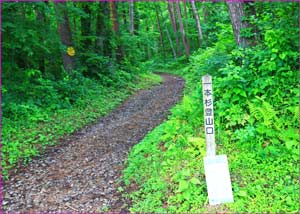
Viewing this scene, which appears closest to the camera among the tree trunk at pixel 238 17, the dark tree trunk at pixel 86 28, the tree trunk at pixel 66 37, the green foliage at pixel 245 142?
the green foliage at pixel 245 142

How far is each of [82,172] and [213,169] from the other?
2.98m

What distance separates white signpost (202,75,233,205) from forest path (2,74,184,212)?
1526 millimetres

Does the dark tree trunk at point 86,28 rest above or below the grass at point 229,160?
above

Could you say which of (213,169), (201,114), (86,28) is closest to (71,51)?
(86,28)

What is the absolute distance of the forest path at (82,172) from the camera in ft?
17.9

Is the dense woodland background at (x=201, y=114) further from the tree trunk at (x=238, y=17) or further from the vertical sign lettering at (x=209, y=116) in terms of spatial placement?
the vertical sign lettering at (x=209, y=116)

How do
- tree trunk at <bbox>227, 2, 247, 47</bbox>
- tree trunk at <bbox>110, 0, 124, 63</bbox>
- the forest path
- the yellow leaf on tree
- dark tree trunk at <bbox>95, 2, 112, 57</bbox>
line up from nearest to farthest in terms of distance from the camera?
1. the forest path
2. tree trunk at <bbox>227, 2, 247, 47</bbox>
3. the yellow leaf on tree
4. dark tree trunk at <bbox>95, 2, 112, 57</bbox>
5. tree trunk at <bbox>110, 0, 124, 63</bbox>

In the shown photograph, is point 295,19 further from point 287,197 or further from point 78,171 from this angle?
point 78,171

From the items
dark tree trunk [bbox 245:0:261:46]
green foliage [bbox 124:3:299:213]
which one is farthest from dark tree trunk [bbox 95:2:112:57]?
green foliage [bbox 124:3:299:213]

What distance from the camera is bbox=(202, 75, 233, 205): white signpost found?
482 cm

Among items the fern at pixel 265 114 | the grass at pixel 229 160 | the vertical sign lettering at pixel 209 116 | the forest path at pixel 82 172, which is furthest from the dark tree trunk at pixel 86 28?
the vertical sign lettering at pixel 209 116

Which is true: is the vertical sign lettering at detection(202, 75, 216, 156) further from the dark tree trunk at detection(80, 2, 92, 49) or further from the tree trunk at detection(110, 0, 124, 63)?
the tree trunk at detection(110, 0, 124, 63)

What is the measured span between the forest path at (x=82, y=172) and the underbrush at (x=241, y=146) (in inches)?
16.9

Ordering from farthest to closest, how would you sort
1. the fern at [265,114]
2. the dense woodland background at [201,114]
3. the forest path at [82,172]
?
the fern at [265,114] → the forest path at [82,172] → the dense woodland background at [201,114]
